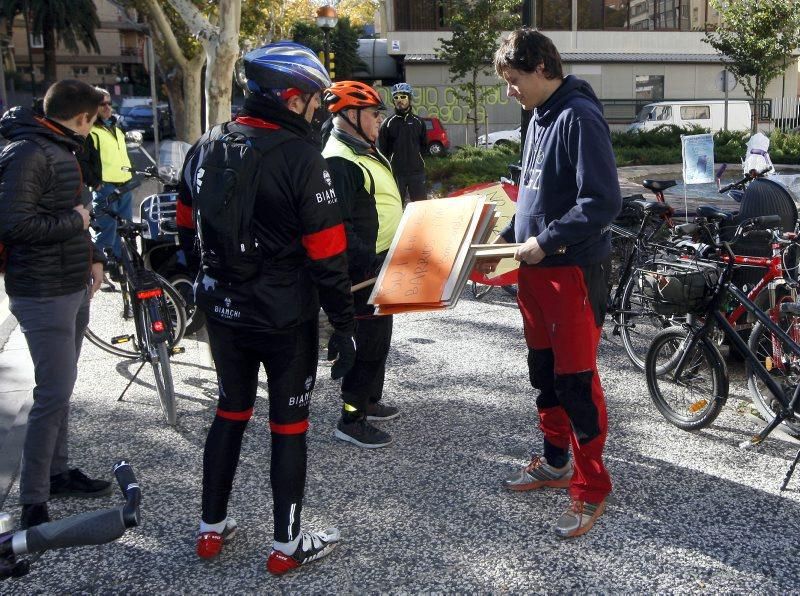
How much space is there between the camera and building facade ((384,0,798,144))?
35500 mm

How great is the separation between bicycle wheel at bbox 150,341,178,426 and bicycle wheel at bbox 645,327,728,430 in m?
2.77

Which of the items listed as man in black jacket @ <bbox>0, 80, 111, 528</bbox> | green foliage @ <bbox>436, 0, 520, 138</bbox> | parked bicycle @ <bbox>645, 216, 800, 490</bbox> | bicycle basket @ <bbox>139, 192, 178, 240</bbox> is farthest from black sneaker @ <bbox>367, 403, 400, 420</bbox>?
green foliage @ <bbox>436, 0, 520, 138</bbox>

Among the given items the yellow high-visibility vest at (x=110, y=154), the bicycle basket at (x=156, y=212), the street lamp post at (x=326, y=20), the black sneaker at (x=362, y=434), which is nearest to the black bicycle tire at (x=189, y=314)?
the bicycle basket at (x=156, y=212)

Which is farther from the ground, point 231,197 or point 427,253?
point 231,197

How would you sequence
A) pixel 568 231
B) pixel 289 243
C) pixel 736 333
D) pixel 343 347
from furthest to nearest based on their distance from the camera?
pixel 736 333 → pixel 568 231 → pixel 343 347 → pixel 289 243

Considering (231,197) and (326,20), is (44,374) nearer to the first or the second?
(231,197)

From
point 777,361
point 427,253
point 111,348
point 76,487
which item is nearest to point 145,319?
point 111,348

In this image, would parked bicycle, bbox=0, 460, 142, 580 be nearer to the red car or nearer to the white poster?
the white poster

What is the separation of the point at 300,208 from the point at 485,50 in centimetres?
2538

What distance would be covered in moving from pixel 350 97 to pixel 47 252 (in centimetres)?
163

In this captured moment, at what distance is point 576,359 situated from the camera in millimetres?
3436

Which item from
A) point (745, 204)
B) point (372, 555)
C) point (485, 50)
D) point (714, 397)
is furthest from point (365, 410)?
point (485, 50)

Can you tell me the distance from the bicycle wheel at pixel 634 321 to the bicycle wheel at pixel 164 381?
3.11 meters

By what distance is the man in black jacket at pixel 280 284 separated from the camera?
113 inches
